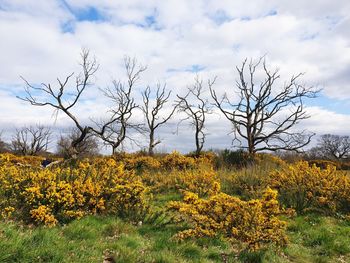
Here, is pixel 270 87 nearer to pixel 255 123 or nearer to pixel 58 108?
pixel 255 123

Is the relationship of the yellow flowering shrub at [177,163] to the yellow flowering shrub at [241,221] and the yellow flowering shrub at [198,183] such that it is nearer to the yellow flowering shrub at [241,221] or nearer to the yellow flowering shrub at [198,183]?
the yellow flowering shrub at [198,183]

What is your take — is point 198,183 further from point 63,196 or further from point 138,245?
point 138,245

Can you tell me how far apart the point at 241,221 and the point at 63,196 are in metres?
3.27

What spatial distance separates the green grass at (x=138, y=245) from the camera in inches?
171

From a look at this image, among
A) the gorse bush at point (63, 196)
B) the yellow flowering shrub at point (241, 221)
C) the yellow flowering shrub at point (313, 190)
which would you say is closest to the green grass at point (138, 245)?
the yellow flowering shrub at point (241, 221)

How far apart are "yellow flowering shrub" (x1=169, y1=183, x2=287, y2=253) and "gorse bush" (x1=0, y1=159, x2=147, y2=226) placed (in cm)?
145

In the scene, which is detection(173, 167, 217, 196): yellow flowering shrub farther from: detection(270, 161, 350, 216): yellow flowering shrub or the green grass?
the green grass

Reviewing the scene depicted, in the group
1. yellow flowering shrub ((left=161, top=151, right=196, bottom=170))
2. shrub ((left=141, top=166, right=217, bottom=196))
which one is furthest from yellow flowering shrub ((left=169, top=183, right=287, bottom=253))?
yellow flowering shrub ((left=161, top=151, right=196, bottom=170))

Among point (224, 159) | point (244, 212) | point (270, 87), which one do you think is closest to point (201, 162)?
point (224, 159)

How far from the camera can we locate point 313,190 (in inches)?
360

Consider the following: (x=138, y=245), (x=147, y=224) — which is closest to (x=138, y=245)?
(x=138, y=245)

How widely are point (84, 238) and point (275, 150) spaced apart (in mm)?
18178

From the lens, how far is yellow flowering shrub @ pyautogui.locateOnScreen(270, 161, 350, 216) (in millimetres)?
8625

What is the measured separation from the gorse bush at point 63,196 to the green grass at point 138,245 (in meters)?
0.37
